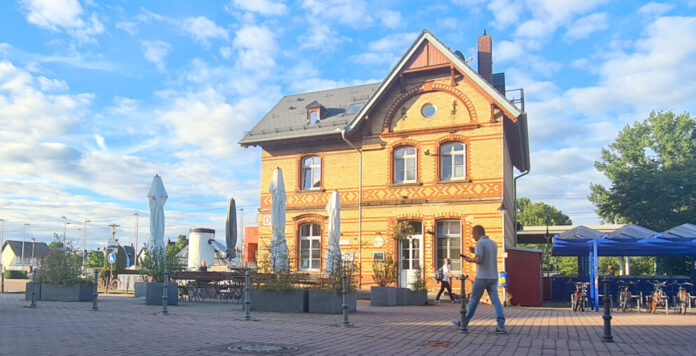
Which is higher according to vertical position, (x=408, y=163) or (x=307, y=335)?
(x=408, y=163)

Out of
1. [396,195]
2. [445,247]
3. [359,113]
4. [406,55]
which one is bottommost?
[445,247]

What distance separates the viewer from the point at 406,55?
74.9 ft

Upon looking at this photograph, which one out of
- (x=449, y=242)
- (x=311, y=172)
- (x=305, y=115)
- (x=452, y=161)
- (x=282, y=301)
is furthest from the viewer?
(x=305, y=115)

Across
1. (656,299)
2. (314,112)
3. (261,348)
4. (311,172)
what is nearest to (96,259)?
(311,172)

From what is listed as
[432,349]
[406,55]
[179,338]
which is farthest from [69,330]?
[406,55]

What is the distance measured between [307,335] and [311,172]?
53.9 feet

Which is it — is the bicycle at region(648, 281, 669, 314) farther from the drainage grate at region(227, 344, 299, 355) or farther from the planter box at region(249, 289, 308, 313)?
the drainage grate at region(227, 344, 299, 355)

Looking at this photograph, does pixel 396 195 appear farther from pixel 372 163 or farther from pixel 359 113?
pixel 359 113

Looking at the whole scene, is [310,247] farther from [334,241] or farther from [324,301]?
[324,301]

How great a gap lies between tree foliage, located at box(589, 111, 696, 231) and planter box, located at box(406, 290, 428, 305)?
2162 cm

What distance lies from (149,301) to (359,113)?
458 inches

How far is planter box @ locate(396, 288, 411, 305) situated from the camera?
17.5m

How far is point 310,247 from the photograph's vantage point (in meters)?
24.3

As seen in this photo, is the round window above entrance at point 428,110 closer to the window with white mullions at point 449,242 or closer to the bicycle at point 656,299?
the window with white mullions at point 449,242
